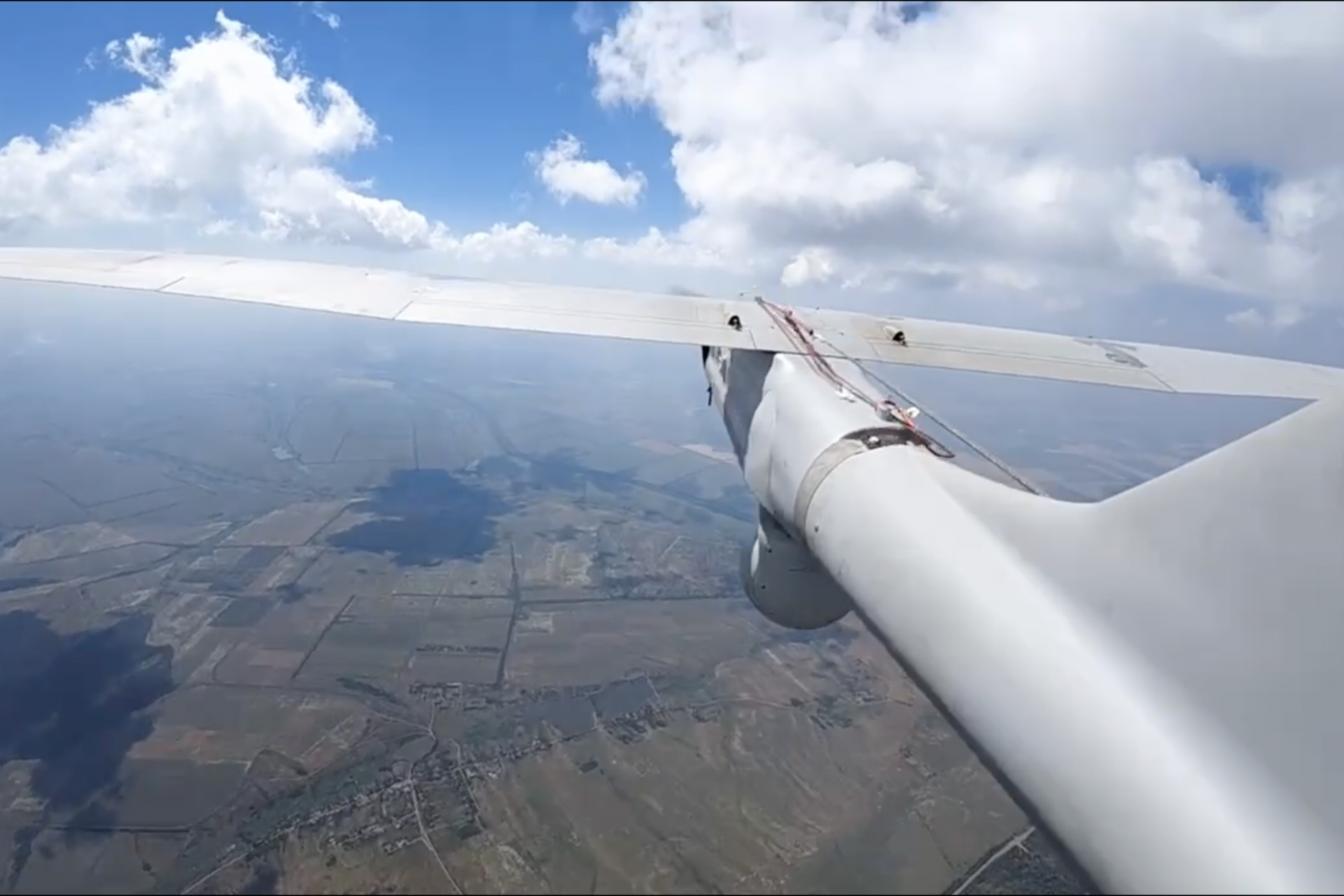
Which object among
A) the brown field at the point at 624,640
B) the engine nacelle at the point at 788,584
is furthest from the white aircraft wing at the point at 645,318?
the brown field at the point at 624,640

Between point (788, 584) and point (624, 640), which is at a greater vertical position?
point (788, 584)

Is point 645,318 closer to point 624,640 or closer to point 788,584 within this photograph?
point 788,584

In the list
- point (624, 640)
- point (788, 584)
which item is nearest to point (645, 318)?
point (788, 584)

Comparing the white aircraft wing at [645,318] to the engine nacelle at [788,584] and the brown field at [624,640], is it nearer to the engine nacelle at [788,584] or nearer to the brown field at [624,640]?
the engine nacelle at [788,584]

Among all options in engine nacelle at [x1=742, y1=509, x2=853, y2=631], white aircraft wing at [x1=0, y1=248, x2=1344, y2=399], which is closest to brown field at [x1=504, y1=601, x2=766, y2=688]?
white aircraft wing at [x1=0, y1=248, x2=1344, y2=399]

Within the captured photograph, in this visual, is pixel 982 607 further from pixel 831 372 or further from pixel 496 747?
pixel 496 747

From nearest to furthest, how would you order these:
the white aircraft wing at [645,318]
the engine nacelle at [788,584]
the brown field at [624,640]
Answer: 1. the engine nacelle at [788,584]
2. the white aircraft wing at [645,318]
3. the brown field at [624,640]
